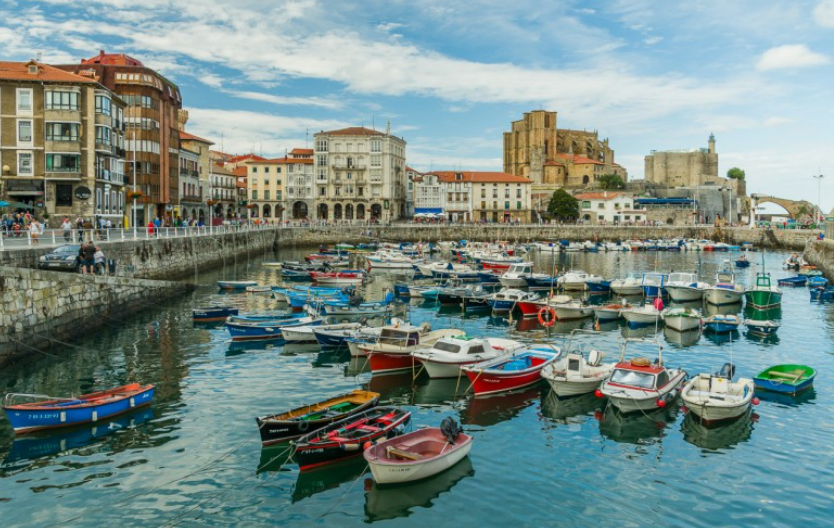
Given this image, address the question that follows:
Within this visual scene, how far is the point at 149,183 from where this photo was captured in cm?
7700

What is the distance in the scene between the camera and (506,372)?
24781 mm

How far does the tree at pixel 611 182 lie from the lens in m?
170

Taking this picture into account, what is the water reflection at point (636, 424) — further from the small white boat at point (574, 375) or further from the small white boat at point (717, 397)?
the small white boat at point (574, 375)

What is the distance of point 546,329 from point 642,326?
19.0ft

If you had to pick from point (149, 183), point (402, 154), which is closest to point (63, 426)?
point (149, 183)

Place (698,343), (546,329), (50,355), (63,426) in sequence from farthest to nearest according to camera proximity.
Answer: (546,329)
(698,343)
(50,355)
(63,426)

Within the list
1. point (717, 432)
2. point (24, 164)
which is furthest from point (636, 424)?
point (24, 164)

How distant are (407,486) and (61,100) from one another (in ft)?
170

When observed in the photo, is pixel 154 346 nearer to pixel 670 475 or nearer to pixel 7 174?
pixel 670 475

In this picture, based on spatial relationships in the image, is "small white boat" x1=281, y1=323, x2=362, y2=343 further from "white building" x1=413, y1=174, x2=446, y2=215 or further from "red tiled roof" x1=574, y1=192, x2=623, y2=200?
"red tiled roof" x1=574, y1=192, x2=623, y2=200

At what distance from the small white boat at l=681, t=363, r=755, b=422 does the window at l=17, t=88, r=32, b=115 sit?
5427 cm

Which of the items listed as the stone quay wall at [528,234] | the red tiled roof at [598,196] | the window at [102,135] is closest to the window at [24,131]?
the window at [102,135]

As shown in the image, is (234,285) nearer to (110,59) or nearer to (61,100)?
(61,100)

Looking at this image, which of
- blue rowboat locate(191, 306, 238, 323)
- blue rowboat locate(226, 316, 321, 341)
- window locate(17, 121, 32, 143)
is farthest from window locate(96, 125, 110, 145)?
blue rowboat locate(226, 316, 321, 341)
